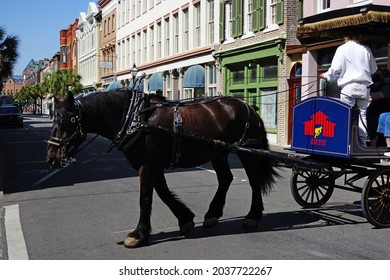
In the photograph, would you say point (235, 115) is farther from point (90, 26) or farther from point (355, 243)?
point (90, 26)

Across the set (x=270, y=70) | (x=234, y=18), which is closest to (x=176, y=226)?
(x=270, y=70)

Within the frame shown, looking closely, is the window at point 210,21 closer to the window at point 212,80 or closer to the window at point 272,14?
the window at point 212,80

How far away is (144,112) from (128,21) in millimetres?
43576

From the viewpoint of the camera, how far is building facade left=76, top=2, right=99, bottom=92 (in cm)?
6269

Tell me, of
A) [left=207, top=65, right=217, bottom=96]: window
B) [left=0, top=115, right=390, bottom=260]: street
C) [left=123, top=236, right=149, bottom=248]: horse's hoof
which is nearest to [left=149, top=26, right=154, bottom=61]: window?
[left=207, top=65, right=217, bottom=96]: window

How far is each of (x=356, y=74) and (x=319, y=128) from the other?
863 millimetres

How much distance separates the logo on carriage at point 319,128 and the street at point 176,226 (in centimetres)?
112

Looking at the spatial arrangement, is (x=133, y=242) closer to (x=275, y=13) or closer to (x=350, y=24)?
(x=350, y=24)

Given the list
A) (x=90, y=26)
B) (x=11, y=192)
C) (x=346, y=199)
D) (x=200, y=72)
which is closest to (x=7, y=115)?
(x=200, y=72)

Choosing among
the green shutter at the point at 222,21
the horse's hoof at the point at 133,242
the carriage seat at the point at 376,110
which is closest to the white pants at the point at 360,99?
the carriage seat at the point at 376,110

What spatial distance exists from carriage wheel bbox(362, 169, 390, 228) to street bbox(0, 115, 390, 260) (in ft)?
0.56

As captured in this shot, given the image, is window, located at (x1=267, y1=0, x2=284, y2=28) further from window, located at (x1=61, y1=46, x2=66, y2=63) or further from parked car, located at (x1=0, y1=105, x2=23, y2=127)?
window, located at (x1=61, y1=46, x2=66, y2=63)

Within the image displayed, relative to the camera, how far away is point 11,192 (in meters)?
11.0

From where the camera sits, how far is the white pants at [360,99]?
22.7 ft
